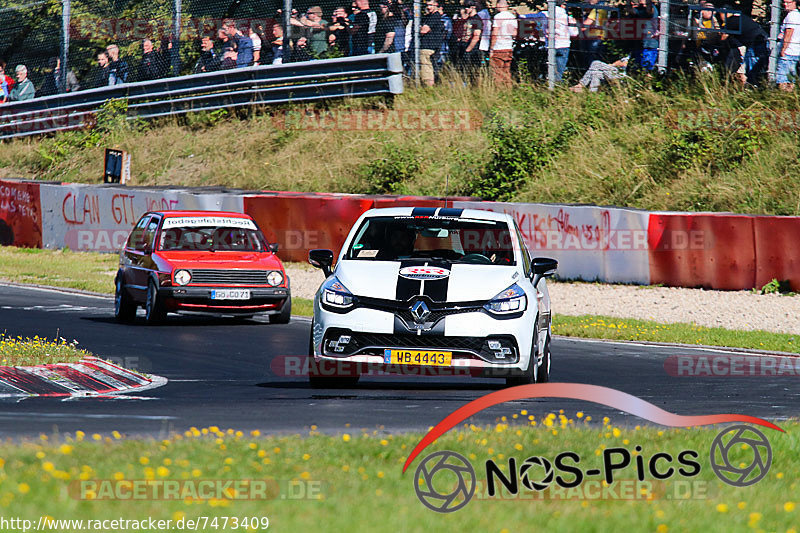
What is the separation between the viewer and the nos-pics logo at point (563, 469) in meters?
6.20

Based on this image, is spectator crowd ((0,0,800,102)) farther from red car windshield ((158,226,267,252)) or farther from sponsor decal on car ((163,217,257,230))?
sponsor decal on car ((163,217,257,230))

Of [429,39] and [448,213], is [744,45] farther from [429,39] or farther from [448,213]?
[448,213]

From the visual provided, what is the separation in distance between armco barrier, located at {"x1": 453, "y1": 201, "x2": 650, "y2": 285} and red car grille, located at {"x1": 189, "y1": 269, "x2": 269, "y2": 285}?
697 cm

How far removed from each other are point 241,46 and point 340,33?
3.20 metres

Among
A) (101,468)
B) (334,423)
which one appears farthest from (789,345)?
(101,468)

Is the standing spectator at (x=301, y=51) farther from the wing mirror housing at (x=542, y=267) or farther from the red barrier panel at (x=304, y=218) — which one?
the wing mirror housing at (x=542, y=267)

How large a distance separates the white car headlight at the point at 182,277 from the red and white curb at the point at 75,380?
4429 millimetres

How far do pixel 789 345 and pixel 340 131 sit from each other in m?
18.2

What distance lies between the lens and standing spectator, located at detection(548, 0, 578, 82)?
2530 cm

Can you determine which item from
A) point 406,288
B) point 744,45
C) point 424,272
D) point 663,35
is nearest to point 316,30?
point 663,35

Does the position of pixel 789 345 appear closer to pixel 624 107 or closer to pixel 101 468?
pixel 101 468

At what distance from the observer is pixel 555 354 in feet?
46.5

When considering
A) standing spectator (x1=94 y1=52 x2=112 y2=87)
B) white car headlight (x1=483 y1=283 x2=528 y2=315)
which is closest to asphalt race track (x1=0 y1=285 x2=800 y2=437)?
white car headlight (x1=483 y1=283 x2=528 y2=315)

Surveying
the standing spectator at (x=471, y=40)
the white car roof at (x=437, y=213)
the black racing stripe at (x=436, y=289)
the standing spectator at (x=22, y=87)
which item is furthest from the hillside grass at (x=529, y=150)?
the black racing stripe at (x=436, y=289)
